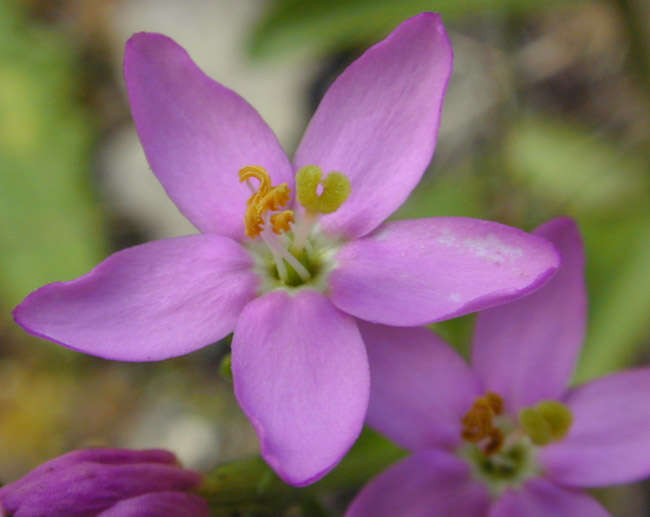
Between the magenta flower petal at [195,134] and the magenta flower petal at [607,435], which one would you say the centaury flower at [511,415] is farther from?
the magenta flower petal at [195,134]

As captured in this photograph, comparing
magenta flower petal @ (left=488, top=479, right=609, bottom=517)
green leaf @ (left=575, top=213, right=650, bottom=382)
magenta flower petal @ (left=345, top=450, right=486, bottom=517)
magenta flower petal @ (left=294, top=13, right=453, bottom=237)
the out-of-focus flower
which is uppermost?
magenta flower petal @ (left=294, top=13, right=453, bottom=237)

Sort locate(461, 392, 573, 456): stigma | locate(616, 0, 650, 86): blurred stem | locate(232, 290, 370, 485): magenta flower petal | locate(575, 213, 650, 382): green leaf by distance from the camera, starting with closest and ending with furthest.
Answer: locate(232, 290, 370, 485): magenta flower petal, locate(461, 392, 573, 456): stigma, locate(575, 213, 650, 382): green leaf, locate(616, 0, 650, 86): blurred stem

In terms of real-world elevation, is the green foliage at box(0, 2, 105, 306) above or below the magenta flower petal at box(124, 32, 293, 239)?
below

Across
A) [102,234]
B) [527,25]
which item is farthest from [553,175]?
[102,234]

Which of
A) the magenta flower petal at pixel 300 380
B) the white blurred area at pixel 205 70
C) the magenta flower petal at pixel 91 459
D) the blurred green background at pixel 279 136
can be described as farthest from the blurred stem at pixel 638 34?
the magenta flower petal at pixel 91 459

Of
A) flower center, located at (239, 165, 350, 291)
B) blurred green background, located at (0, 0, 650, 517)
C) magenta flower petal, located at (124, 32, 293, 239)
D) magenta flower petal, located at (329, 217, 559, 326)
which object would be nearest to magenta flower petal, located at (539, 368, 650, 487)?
magenta flower petal, located at (329, 217, 559, 326)

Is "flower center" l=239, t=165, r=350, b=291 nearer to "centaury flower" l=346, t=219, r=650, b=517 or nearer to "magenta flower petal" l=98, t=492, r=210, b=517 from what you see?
"centaury flower" l=346, t=219, r=650, b=517

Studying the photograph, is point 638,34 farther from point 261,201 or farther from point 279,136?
point 261,201
